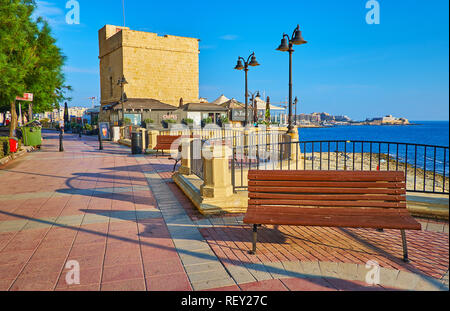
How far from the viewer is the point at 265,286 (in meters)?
3.28

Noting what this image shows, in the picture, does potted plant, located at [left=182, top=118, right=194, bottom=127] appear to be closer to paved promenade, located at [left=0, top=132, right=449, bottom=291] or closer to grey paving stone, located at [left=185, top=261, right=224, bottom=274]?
paved promenade, located at [left=0, top=132, right=449, bottom=291]

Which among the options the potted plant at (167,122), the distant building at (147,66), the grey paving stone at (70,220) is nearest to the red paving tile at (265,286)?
the grey paving stone at (70,220)

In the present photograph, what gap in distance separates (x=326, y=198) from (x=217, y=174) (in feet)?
7.30

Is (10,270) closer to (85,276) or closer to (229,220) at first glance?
(85,276)

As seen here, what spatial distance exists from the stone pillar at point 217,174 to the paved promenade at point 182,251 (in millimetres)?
451

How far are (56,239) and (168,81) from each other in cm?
4562

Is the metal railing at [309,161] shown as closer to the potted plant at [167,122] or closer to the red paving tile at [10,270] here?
the red paving tile at [10,270]

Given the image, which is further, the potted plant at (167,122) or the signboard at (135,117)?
the potted plant at (167,122)

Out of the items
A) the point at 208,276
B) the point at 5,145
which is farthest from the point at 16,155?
the point at 208,276

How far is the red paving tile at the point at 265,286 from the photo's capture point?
3.23 meters

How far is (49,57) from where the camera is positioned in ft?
66.3
